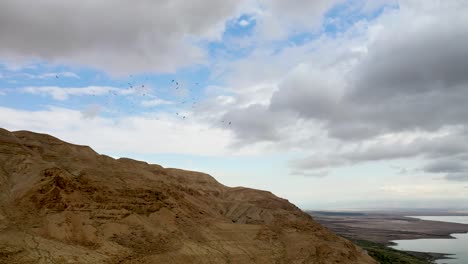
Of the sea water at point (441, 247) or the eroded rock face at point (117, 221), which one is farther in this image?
the sea water at point (441, 247)

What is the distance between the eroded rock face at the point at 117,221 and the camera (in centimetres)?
2916

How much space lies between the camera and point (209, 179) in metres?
66.7

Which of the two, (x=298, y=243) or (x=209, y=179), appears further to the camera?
(x=209, y=179)

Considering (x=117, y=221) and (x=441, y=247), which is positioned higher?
(x=117, y=221)

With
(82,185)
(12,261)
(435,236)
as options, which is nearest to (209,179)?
(82,185)

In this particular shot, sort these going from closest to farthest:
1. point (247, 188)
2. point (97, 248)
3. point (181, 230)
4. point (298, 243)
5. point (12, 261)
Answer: point (12, 261) → point (97, 248) → point (181, 230) → point (298, 243) → point (247, 188)

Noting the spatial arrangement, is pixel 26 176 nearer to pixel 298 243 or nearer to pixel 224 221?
pixel 224 221

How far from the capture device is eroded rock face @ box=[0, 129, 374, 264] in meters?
29.2

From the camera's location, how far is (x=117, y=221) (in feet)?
112

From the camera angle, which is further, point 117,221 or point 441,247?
point 441,247

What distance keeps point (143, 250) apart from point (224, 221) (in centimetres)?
1412

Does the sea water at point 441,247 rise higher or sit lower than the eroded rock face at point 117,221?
lower

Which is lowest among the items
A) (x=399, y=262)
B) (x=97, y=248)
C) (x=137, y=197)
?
(x=399, y=262)

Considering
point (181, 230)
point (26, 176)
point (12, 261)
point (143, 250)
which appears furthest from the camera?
point (181, 230)
